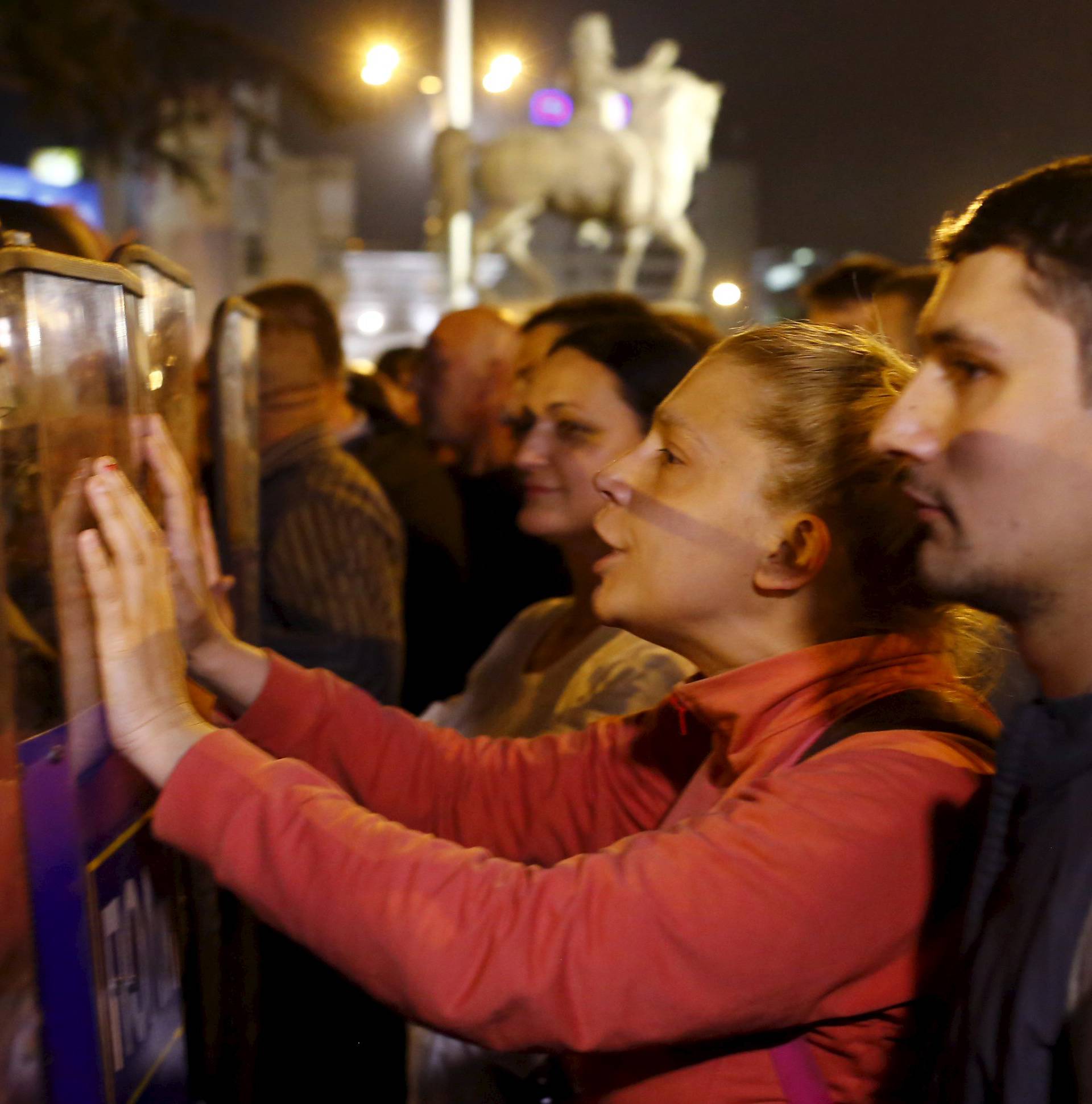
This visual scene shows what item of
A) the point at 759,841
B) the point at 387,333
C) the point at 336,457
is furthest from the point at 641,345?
the point at 387,333

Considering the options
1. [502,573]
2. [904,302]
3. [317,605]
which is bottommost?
[502,573]

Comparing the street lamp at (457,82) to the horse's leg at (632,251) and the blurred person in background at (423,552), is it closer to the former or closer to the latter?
the horse's leg at (632,251)

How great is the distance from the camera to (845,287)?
3271 mm

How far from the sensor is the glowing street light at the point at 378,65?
26.9 ft

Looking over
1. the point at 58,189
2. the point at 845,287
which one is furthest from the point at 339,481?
the point at 58,189

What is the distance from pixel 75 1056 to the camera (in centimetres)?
104

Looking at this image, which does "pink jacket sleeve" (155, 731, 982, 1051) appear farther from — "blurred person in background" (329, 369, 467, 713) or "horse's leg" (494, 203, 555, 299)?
"horse's leg" (494, 203, 555, 299)

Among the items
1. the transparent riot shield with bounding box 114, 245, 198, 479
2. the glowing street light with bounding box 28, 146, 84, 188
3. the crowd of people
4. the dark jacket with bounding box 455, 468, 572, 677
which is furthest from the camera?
the glowing street light with bounding box 28, 146, 84, 188

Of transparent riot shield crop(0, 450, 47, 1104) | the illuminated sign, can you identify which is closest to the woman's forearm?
transparent riot shield crop(0, 450, 47, 1104)

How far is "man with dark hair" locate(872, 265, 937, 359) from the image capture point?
2.70 meters

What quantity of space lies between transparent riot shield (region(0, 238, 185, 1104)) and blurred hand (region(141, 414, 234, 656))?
0.06 meters

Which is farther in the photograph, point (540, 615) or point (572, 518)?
point (540, 615)

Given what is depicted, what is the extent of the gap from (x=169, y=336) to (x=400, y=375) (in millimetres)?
4620

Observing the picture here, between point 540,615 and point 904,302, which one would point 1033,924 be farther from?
point 904,302
